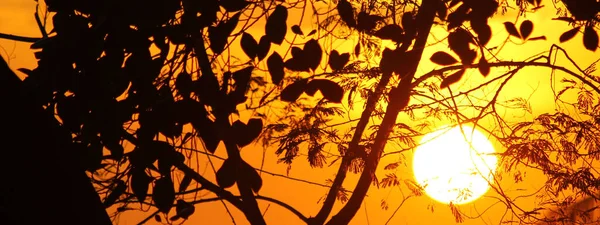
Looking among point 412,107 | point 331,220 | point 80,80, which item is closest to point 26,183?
point 80,80

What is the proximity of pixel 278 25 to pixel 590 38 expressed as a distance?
57.8 inches

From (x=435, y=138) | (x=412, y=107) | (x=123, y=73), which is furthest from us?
(x=412, y=107)

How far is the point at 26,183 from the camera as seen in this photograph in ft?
11.6

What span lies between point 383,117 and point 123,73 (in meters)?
2.84

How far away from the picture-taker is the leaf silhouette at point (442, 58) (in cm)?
385

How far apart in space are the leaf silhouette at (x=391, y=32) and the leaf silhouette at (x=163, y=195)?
1.34 m

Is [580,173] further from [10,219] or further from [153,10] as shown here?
[10,219]

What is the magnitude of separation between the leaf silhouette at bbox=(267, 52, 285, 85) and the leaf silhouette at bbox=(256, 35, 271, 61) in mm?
73

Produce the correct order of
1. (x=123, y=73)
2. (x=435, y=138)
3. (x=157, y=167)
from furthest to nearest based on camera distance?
1. (x=435, y=138)
2. (x=157, y=167)
3. (x=123, y=73)

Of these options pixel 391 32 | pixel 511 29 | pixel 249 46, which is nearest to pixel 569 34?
pixel 511 29

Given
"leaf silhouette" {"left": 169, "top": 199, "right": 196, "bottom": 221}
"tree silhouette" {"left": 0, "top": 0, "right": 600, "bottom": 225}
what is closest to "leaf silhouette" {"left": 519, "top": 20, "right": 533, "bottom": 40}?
"tree silhouette" {"left": 0, "top": 0, "right": 600, "bottom": 225}

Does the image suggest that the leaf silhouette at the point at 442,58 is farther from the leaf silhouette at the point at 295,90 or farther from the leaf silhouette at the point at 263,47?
the leaf silhouette at the point at 263,47

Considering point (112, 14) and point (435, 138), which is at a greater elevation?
point (435, 138)

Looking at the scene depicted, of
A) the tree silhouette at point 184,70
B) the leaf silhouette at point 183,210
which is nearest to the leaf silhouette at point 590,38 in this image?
the tree silhouette at point 184,70
